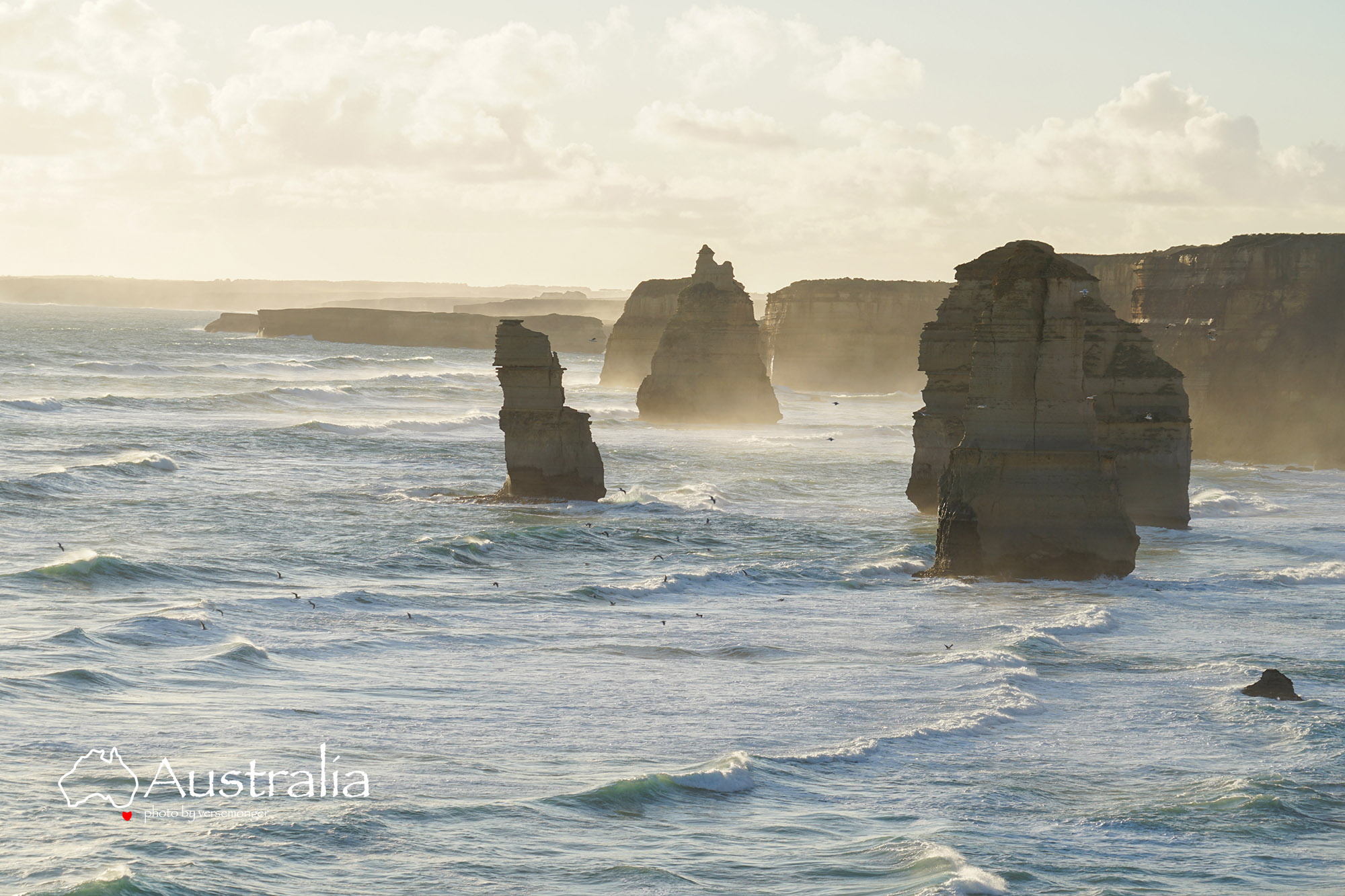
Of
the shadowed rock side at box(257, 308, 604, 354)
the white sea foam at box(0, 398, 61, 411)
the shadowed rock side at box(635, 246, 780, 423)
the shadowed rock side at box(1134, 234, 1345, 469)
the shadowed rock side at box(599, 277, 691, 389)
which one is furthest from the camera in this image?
the shadowed rock side at box(257, 308, 604, 354)

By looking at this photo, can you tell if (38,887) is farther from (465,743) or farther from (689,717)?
(689,717)

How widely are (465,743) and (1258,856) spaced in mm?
7335

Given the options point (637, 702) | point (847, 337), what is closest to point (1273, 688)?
point (637, 702)

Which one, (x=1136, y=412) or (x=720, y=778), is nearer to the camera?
(x=720, y=778)

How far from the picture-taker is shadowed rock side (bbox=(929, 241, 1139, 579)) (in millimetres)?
25953

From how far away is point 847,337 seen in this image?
11250cm

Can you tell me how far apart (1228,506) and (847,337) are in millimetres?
73956

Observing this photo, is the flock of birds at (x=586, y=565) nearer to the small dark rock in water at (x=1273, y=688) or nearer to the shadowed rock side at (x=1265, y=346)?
the small dark rock in water at (x=1273, y=688)

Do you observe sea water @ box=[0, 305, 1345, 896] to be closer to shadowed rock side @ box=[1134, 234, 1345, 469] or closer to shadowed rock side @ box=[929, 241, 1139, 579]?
shadowed rock side @ box=[929, 241, 1139, 579]

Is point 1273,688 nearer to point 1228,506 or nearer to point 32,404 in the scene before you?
point 1228,506

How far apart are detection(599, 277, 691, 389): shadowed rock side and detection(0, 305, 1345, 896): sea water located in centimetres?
6434

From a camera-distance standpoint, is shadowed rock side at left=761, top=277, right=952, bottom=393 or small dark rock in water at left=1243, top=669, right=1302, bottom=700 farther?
shadowed rock side at left=761, top=277, right=952, bottom=393

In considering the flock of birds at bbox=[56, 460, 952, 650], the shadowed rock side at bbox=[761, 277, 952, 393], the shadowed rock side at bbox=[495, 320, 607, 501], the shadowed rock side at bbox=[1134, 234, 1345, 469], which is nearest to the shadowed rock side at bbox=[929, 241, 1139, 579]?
the flock of birds at bbox=[56, 460, 952, 650]

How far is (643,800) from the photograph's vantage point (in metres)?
13.2
